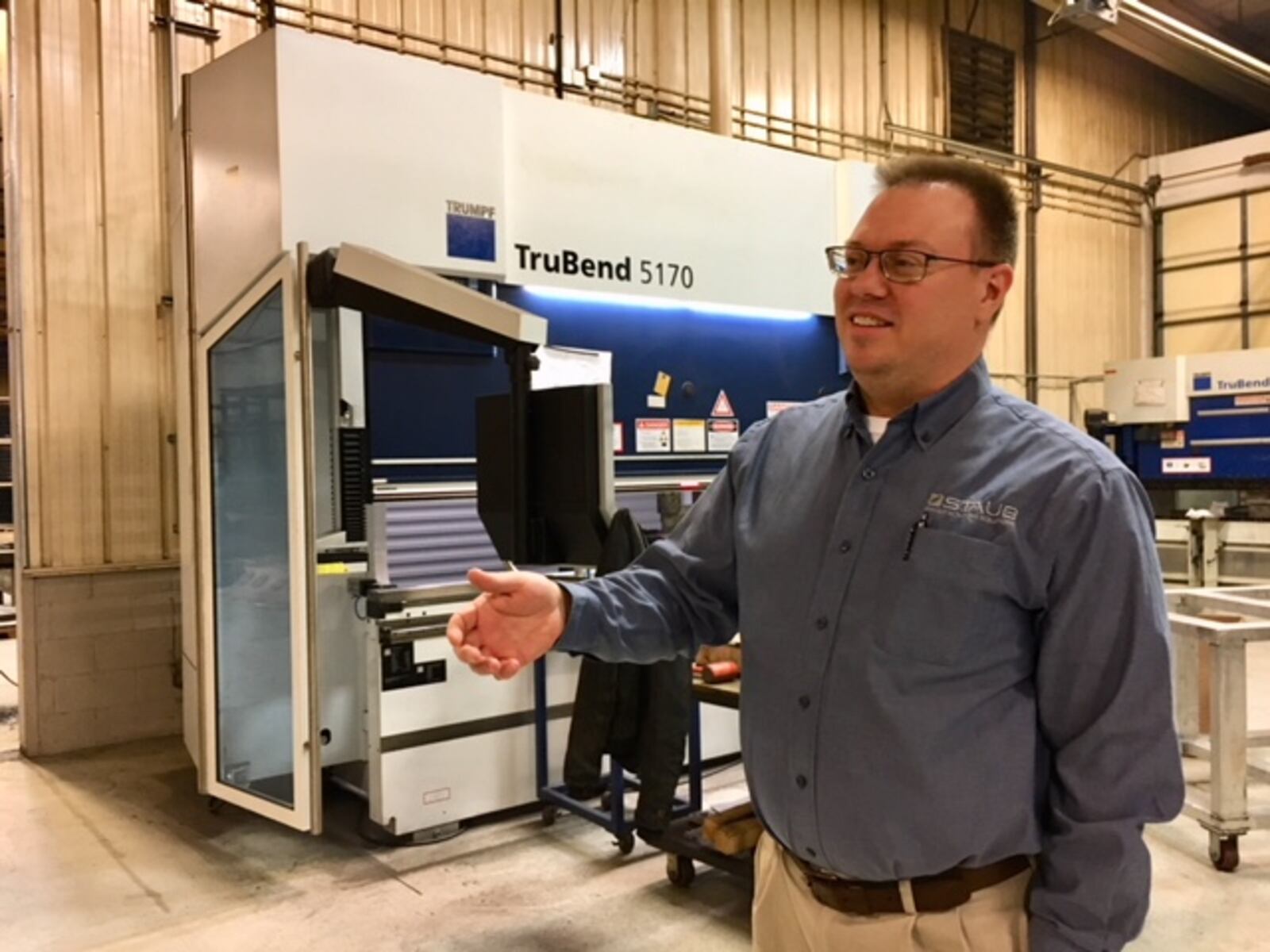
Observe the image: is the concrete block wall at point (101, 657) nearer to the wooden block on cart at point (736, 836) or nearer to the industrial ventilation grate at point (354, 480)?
the industrial ventilation grate at point (354, 480)

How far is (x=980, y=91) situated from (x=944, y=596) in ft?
24.3

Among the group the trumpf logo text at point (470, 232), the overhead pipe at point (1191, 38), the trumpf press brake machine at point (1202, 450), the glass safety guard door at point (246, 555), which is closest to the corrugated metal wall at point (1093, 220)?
the trumpf press brake machine at point (1202, 450)

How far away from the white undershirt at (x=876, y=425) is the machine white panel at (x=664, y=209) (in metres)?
2.65

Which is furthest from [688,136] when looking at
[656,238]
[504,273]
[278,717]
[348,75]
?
[278,717]

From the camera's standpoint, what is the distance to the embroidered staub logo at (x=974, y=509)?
1.09m

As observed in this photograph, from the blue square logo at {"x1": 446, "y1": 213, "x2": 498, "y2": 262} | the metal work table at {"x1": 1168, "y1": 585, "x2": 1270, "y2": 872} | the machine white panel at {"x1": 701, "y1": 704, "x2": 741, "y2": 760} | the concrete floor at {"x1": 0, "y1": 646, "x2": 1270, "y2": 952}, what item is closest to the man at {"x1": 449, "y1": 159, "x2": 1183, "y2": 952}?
the concrete floor at {"x1": 0, "y1": 646, "x2": 1270, "y2": 952}

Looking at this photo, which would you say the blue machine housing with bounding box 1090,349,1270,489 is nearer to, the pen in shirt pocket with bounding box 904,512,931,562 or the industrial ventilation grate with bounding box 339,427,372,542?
the industrial ventilation grate with bounding box 339,427,372,542

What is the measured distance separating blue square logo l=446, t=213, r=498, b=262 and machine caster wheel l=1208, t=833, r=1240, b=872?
3.02 meters

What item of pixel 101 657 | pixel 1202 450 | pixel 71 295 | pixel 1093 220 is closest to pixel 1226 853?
pixel 101 657

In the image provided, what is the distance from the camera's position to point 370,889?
2.95m

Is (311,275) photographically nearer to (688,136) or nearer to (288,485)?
(288,485)

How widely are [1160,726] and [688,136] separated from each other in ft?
11.9

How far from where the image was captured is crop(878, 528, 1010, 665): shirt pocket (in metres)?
1.08

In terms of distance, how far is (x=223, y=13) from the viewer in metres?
4.55
